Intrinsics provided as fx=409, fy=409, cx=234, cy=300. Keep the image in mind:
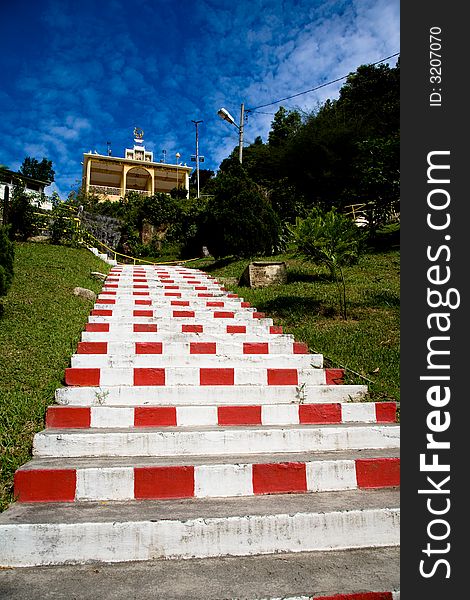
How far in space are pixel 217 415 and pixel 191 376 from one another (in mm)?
520

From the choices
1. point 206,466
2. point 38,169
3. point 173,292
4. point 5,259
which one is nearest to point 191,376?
point 206,466

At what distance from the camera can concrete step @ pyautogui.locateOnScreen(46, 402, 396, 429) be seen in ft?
8.45

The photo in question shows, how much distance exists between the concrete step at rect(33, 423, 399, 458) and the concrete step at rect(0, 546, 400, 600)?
28.0 inches

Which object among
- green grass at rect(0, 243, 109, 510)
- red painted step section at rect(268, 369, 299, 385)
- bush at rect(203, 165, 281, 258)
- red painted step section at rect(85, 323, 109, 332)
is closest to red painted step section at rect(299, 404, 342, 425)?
red painted step section at rect(268, 369, 299, 385)

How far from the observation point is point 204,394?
9.92 ft

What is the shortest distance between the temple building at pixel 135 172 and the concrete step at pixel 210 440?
32946 millimetres

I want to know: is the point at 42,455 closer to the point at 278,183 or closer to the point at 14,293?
the point at 14,293

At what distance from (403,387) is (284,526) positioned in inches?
33.8

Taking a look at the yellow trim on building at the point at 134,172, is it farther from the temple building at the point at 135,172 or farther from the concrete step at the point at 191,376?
the concrete step at the point at 191,376

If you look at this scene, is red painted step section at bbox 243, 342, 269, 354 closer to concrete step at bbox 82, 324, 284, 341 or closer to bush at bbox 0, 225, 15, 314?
concrete step at bbox 82, 324, 284, 341

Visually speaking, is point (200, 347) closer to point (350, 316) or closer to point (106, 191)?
point (350, 316)

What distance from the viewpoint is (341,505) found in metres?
1.99

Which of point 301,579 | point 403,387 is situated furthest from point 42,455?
point 403,387

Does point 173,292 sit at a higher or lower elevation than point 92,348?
higher
